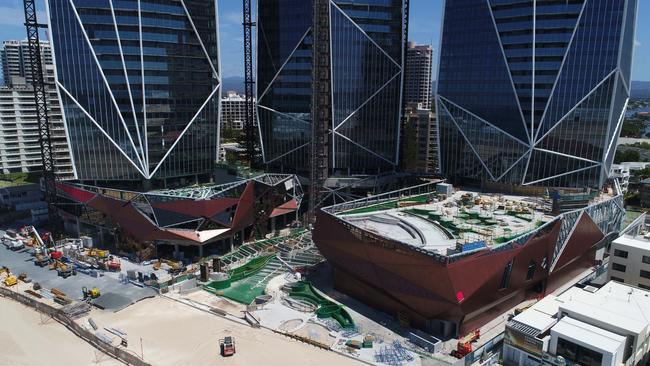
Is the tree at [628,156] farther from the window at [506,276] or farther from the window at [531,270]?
the window at [506,276]

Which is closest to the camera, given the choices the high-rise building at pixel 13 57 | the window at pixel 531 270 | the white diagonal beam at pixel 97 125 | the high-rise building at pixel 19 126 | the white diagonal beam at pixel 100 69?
the window at pixel 531 270

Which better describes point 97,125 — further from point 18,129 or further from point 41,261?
point 18,129

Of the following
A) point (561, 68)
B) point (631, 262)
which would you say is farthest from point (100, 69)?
point (631, 262)

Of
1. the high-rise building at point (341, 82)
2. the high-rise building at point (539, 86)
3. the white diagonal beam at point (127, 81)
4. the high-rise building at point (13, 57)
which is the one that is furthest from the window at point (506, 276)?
the high-rise building at point (13, 57)

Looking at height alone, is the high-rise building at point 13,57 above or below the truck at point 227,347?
above

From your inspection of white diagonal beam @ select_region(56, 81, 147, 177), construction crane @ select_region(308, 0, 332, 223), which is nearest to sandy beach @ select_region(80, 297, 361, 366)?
white diagonal beam @ select_region(56, 81, 147, 177)

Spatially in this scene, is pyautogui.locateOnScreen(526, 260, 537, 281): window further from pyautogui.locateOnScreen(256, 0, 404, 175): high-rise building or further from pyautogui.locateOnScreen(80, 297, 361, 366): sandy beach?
pyautogui.locateOnScreen(256, 0, 404, 175): high-rise building
